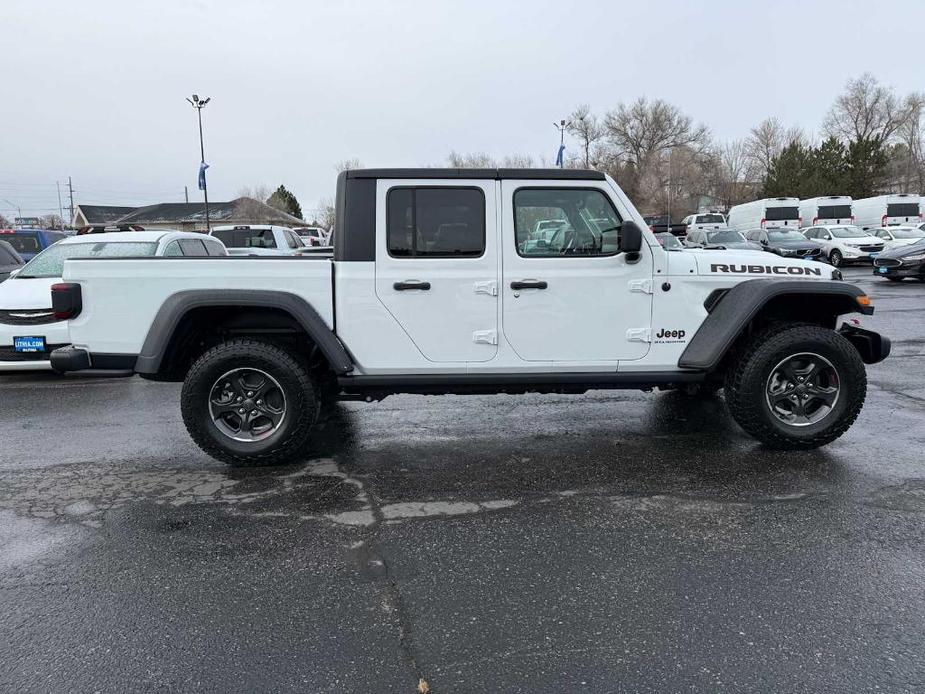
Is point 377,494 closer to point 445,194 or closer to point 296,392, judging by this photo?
point 296,392

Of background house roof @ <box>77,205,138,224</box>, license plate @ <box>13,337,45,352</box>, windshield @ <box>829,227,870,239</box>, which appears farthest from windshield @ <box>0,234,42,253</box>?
background house roof @ <box>77,205,138,224</box>

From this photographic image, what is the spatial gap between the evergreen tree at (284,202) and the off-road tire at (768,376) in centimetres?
7946

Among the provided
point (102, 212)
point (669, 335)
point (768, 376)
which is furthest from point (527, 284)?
point (102, 212)

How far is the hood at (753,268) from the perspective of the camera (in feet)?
15.1

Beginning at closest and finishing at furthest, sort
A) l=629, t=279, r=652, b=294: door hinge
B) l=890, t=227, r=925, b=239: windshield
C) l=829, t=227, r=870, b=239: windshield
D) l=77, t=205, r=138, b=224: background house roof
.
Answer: l=629, t=279, r=652, b=294: door hinge, l=829, t=227, r=870, b=239: windshield, l=890, t=227, r=925, b=239: windshield, l=77, t=205, r=138, b=224: background house roof

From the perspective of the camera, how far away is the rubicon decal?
15.1 ft

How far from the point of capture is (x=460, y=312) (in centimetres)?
445

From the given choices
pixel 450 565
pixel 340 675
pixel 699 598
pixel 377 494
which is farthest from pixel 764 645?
pixel 377 494

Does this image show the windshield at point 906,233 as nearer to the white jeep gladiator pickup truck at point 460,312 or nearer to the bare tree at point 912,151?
the white jeep gladiator pickup truck at point 460,312

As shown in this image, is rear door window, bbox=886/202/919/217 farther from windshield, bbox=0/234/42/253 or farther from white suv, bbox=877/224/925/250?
windshield, bbox=0/234/42/253

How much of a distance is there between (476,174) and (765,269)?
2.20m

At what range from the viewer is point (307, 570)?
3.19 meters

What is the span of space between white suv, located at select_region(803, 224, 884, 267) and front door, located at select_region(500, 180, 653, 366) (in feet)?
76.2

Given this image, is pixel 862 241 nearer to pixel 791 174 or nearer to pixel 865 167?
pixel 865 167
